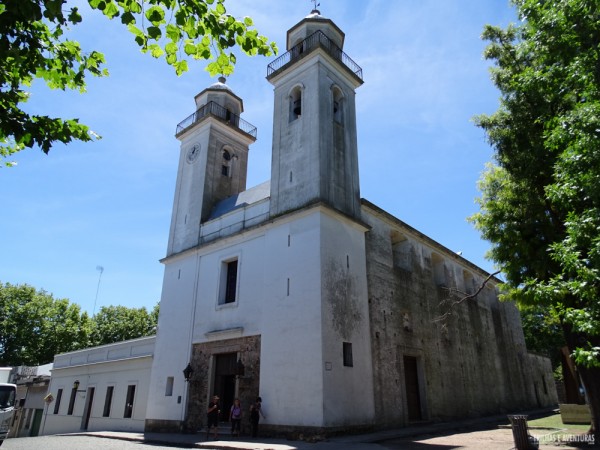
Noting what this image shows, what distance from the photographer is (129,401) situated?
2089cm

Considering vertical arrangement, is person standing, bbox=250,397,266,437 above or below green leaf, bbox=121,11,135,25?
below

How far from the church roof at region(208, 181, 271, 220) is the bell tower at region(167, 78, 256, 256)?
1.31ft

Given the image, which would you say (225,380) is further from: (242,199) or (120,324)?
(120,324)

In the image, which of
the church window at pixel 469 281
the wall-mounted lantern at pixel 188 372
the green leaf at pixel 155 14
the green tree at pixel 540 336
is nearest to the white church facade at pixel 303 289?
the wall-mounted lantern at pixel 188 372

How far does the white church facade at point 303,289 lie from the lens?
13.4 m

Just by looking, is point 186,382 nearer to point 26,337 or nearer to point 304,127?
point 304,127

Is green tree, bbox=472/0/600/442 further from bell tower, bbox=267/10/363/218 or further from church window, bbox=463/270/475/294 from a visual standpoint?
church window, bbox=463/270/475/294

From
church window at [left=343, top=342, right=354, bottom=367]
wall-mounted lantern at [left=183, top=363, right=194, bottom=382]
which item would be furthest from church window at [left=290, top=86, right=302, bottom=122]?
wall-mounted lantern at [left=183, top=363, right=194, bottom=382]

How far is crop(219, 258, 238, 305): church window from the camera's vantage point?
55.8 ft

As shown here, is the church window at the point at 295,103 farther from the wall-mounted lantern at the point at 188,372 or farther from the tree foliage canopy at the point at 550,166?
the wall-mounted lantern at the point at 188,372

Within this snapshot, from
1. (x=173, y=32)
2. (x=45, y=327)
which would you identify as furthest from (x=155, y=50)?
(x=45, y=327)

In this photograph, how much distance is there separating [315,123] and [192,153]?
27.7 ft

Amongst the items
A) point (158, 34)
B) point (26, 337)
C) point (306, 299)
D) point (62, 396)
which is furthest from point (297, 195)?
point (26, 337)

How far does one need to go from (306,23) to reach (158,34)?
1504 cm
